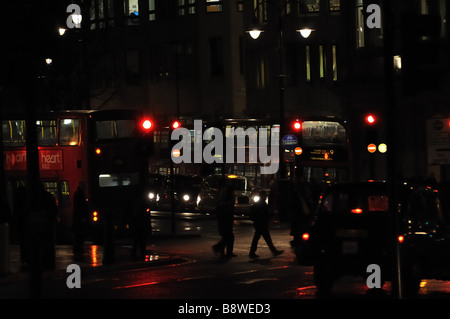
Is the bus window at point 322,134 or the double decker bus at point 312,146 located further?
the bus window at point 322,134

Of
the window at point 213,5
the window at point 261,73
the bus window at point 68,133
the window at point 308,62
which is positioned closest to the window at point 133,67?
the window at point 213,5

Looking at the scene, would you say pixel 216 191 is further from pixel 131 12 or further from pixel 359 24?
pixel 131 12

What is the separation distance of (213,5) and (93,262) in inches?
1774

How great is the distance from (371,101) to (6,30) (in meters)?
31.3

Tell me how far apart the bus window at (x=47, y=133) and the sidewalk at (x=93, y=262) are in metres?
4.64

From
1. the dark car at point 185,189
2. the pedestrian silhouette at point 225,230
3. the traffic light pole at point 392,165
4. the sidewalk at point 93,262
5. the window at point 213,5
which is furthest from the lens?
the window at point 213,5

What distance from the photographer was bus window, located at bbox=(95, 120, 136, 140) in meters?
32.6

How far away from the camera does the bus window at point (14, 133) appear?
33.7 m

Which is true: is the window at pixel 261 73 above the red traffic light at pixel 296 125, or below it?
above

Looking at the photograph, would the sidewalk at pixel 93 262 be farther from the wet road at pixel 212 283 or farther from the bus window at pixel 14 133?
the bus window at pixel 14 133

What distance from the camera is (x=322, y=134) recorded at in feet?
146

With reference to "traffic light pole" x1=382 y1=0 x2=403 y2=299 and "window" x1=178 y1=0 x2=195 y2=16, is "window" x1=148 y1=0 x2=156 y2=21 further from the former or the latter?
"traffic light pole" x1=382 y1=0 x2=403 y2=299

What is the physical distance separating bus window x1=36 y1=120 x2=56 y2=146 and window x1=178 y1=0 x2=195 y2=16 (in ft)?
122

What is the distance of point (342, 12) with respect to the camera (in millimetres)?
51969
